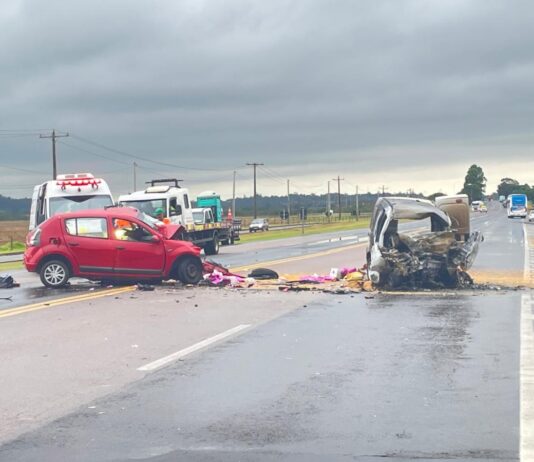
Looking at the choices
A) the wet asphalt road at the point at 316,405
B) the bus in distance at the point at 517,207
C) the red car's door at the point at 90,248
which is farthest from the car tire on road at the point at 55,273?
the bus in distance at the point at 517,207

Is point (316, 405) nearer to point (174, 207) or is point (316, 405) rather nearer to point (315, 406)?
point (315, 406)

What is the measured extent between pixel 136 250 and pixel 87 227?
120cm

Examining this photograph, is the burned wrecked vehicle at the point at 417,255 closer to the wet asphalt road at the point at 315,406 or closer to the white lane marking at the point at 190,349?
the white lane marking at the point at 190,349

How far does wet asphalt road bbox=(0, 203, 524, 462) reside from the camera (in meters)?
5.93

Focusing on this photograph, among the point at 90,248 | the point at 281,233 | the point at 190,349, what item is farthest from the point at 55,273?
the point at 281,233

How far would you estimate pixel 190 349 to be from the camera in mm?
10312

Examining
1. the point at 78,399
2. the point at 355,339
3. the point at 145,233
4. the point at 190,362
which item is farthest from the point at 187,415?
the point at 145,233

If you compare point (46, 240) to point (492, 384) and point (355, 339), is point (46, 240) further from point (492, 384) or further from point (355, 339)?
point (492, 384)

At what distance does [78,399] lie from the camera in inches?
300

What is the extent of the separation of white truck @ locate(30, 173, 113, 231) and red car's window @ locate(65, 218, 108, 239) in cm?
752

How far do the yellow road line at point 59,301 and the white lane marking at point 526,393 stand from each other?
319 inches

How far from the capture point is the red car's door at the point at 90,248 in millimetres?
18484

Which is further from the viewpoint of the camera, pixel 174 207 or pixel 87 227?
pixel 174 207

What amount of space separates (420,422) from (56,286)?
1336 centimetres
